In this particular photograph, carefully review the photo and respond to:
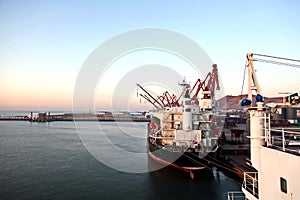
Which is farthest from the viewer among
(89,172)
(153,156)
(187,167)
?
(153,156)

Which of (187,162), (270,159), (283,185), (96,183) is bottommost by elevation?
(96,183)

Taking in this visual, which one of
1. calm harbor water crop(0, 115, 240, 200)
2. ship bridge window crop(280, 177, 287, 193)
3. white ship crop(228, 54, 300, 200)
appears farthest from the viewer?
calm harbor water crop(0, 115, 240, 200)

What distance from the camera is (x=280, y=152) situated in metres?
6.88

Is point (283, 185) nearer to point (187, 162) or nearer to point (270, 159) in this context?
point (270, 159)

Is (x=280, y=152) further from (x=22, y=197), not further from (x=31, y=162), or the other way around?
(x=31, y=162)

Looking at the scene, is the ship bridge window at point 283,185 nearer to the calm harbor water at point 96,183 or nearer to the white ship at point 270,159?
the white ship at point 270,159

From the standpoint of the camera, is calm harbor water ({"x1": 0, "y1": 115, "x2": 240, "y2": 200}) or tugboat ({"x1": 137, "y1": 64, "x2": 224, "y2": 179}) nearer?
calm harbor water ({"x1": 0, "y1": 115, "x2": 240, "y2": 200})

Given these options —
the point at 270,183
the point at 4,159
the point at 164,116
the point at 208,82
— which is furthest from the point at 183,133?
the point at 208,82

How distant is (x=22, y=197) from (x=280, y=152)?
18.8m

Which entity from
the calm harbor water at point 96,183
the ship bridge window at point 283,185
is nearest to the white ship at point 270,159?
the ship bridge window at point 283,185

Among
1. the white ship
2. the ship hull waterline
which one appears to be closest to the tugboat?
the ship hull waterline

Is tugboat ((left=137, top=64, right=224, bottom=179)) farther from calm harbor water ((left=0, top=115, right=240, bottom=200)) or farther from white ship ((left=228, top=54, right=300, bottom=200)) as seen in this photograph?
white ship ((left=228, top=54, right=300, bottom=200))

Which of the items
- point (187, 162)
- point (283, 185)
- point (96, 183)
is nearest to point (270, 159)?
point (283, 185)

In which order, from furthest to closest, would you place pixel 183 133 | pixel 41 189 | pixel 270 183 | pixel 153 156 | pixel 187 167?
pixel 153 156, pixel 183 133, pixel 187 167, pixel 41 189, pixel 270 183
